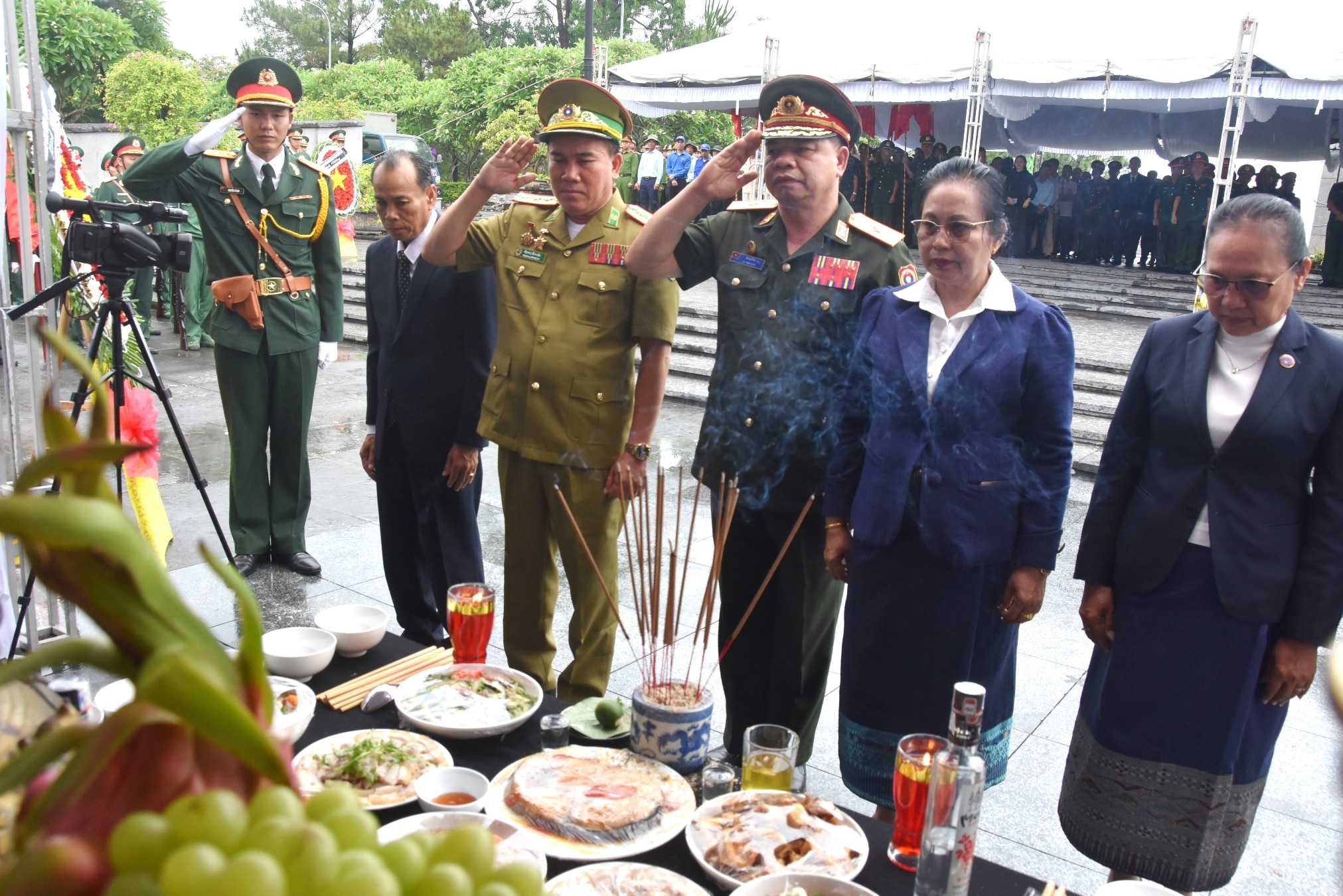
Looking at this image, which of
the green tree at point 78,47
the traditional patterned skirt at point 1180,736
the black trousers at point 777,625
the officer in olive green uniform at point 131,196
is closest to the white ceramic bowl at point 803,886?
the traditional patterned skirt at point 1180,736

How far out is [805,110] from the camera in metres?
2.71

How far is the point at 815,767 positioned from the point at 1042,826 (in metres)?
0.66

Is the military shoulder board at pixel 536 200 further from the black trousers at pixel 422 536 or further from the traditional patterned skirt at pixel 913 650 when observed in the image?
the traditional patterned skirt at pixel 913 650

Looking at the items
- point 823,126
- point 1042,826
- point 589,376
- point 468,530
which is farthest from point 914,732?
point 468,530

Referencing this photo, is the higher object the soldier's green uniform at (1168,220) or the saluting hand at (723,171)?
the soldier's green uniform at (1168,220)

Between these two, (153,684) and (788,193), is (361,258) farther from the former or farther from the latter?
(153,684)

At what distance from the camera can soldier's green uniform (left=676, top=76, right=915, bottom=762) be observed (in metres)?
2.72

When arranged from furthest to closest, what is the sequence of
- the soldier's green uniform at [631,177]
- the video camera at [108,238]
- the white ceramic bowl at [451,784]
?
the soldier's green uniform at [631,177]
the video camera at [108,238]
the white ceramic bowl at [451,784]

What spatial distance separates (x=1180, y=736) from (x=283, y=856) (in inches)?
87.4

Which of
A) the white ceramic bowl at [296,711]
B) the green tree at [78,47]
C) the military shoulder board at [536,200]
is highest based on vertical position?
the green tree at [78,47]

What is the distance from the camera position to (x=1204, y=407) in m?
2.18

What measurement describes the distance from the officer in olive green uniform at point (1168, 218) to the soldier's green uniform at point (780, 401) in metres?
12.9

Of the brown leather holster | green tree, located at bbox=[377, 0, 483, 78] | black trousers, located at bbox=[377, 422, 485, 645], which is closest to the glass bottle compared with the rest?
black trousers, located at bbox=[377, 422, 485, 645]

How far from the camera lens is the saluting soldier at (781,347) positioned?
271 centimetres
